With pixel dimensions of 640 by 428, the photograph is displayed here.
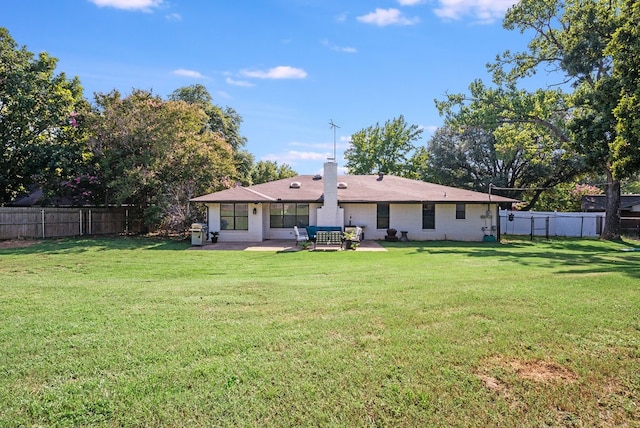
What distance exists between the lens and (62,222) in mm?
21266

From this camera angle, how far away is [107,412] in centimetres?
304

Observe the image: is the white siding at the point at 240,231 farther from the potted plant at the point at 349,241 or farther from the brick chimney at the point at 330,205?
the potted plant at the point at 349,241

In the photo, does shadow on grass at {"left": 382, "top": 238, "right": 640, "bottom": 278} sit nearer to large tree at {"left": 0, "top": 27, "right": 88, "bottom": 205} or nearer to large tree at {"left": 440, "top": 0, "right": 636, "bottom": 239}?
large tree at {"left": 440, "top": 0, "right": 636, "bottom": 239}

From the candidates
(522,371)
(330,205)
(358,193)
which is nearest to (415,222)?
(358,193)

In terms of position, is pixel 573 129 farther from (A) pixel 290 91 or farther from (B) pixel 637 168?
(A) pixel 290 91

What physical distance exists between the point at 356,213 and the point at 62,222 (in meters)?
15.9

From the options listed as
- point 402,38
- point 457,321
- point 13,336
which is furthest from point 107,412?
point 402,38

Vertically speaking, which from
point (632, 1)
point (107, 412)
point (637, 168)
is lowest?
point (107, 412)

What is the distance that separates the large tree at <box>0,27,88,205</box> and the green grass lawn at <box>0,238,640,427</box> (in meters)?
17.4

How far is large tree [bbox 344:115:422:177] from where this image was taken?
4044 cm

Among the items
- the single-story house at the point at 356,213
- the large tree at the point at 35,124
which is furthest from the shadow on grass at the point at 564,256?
the large tree at the point at 35,124

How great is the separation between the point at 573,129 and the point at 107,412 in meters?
18.6

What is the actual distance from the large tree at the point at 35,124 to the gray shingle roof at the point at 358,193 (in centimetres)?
887

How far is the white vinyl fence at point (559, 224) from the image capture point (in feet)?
84.0
